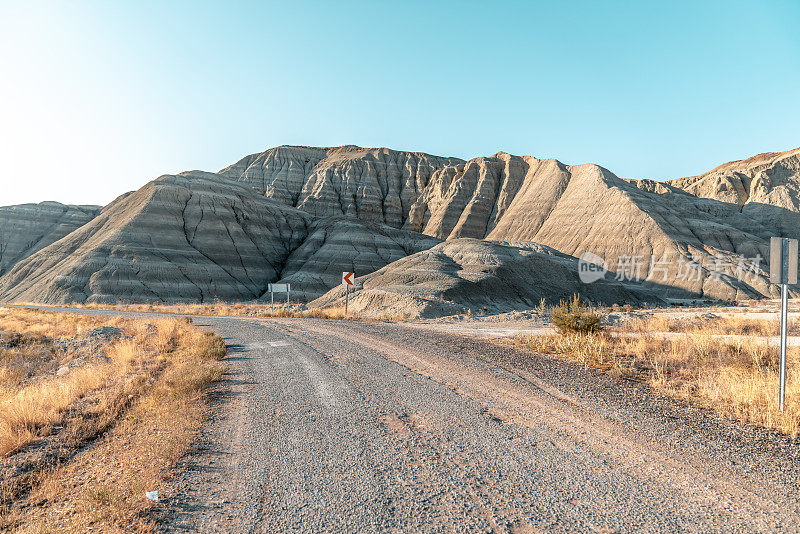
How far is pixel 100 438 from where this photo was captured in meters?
5.66

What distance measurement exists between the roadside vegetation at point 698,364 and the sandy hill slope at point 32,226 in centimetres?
8778

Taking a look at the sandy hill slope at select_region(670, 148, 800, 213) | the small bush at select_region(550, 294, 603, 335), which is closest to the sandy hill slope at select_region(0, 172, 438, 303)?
the small bush at select_region(550, 294, 603, 335)

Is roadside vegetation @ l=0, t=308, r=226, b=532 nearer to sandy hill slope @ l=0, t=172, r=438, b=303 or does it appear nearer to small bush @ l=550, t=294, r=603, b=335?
small bush @ l=550, t=294, r=603, b=335

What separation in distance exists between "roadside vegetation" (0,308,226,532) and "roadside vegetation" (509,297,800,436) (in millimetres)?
7343

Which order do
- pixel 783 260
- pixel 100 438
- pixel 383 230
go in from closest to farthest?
pixel 100 438 < pixel 783 260 < pixel 383 230

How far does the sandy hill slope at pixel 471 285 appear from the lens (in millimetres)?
29161

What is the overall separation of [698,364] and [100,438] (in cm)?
1083

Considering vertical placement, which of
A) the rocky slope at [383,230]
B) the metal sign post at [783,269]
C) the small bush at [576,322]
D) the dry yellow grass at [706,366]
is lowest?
the dry yellow grass at [706,366]

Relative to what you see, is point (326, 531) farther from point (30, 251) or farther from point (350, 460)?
point (30, 251)

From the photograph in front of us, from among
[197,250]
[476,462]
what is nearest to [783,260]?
[476,462]

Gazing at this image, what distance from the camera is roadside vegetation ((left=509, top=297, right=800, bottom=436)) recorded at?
612 centimetres

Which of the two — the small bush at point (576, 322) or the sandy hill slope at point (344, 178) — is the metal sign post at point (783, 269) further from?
the sandy hill slope at point (344, 178)

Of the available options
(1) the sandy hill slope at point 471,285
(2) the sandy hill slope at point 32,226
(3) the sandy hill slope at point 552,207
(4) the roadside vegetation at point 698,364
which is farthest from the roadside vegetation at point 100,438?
(2) the sandy hill slope at point 32,226

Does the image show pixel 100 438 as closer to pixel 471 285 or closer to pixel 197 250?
A: pixel 471 285
